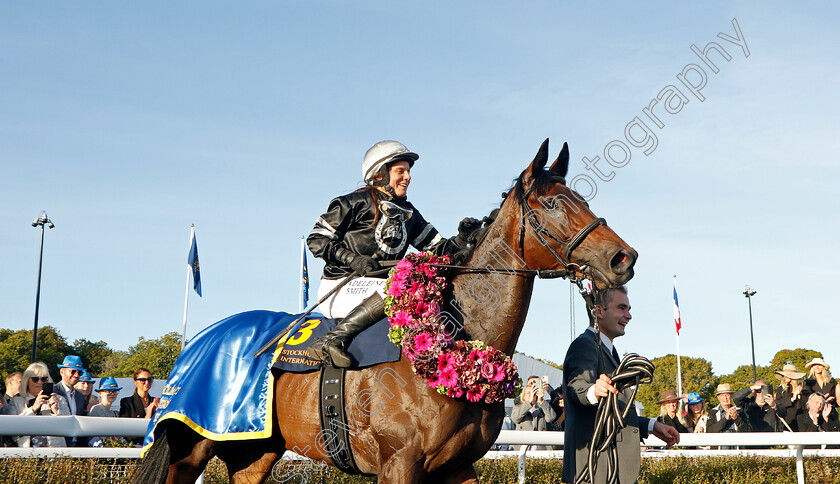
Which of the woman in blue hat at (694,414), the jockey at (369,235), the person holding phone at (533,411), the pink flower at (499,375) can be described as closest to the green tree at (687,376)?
the woman in blue hat at (694,414)

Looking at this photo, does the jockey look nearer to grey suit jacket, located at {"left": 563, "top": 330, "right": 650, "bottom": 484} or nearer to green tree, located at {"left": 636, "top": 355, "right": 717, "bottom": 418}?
grey suit jacket, located at {"left": 563, "top": 330, "right": 650, "bottom": 484}

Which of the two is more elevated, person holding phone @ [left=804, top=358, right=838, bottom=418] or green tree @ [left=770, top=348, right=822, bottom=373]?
green tree @ [left=770, top=348, right=822, bottom=373]

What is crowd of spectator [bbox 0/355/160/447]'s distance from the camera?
291 inches

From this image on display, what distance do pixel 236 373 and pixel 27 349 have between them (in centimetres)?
4196

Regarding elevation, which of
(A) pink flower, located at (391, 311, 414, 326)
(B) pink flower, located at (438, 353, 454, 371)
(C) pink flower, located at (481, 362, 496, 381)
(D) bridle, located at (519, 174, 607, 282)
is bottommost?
(C) pink flower, located at (481, 362, 496, 381)

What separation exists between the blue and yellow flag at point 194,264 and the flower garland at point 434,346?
15.2m

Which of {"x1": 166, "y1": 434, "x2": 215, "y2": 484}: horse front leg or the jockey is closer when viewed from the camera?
the jockey

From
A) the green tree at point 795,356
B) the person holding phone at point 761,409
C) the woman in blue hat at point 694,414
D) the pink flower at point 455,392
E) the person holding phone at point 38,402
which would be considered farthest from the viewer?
the green tree at point 795,356

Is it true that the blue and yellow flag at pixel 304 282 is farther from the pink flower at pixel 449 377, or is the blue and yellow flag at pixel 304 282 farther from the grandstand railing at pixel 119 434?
the pink flower at pixel 449 377

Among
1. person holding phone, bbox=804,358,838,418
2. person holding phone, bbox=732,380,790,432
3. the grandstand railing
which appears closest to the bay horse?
the grandstand railing

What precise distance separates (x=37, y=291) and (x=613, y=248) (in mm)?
36085

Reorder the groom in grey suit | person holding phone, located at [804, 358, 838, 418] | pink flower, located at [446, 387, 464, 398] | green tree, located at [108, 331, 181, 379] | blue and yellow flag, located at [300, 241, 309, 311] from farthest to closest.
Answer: green tree, located at [108, 331, 181, 379] → blue and yellow flag, located at [300, 241, 309, 311] → person holding phone, located at [804, 358, 838, 418] → the groom in grey suit → pink flower, located at [446, 387, 464, 398]

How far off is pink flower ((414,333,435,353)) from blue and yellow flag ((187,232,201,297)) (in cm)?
1539

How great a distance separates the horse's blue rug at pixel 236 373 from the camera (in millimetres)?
4758
